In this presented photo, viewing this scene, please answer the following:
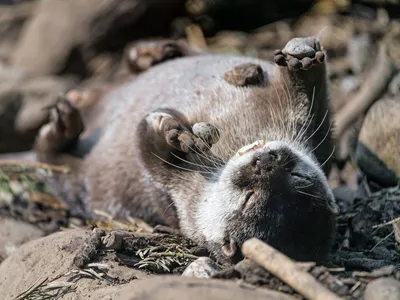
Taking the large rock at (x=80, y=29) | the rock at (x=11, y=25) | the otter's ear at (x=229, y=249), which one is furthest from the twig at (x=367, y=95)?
the rock at (x=11, y=25)

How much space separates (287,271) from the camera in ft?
8.90

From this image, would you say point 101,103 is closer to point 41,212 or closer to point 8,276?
point 41,212

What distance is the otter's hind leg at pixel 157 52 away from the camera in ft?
19.2

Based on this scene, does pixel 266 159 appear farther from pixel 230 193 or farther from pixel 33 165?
pixel 33 165

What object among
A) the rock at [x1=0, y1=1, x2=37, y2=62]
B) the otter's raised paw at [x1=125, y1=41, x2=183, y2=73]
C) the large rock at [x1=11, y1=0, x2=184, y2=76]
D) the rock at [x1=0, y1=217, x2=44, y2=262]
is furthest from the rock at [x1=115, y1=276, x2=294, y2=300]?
the rock at [x1=0, y1=1, x2=37, y2=62]

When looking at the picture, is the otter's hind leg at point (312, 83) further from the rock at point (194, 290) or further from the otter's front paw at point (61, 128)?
the otter's front paw at point (61, 128)

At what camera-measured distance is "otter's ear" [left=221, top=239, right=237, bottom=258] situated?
3557 mm

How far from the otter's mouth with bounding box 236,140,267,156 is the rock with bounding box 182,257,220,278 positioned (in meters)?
0.67

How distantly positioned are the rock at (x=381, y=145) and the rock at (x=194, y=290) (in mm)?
2111

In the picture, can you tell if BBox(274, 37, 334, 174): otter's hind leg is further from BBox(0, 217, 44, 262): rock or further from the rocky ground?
BBox(0, 217, 44, 262): rock

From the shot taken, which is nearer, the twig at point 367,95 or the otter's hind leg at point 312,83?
the otter's hind leg at point 312,83

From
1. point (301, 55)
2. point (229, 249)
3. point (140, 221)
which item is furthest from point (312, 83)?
point (140, 221)

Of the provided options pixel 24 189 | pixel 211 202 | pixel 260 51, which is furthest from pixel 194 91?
pixel 260 51

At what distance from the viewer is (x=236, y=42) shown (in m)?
7.64
